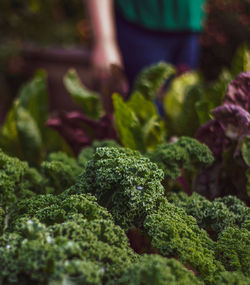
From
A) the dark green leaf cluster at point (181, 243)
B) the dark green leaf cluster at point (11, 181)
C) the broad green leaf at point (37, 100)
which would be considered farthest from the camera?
the broad green leaf at point (37, 100)

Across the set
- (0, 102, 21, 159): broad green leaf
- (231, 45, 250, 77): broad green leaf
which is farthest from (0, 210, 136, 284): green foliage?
(231, 45, 250, 77): broad green leaf

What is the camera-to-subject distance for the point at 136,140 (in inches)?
57.7

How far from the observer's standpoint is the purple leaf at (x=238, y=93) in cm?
135

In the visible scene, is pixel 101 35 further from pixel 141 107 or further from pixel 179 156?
pixel 179 156

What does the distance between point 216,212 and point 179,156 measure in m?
0.19

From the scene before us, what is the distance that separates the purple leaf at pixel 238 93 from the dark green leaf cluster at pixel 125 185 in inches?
17.7

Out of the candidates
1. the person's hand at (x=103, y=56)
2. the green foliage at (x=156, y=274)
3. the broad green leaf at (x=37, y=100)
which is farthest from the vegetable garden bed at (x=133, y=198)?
the person's hand at (x=103, y=56)

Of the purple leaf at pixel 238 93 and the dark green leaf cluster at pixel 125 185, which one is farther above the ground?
the purple leaf at pixel 238 93

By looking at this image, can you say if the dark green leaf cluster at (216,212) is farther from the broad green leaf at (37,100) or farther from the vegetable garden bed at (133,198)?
the broad green leaf at (37,100)

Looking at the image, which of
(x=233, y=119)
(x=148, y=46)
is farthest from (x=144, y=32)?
(x=233, y=119)

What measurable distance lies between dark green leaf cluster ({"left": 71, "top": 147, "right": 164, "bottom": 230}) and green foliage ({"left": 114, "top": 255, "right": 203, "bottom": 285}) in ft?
0.52

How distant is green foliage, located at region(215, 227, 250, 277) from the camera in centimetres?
98

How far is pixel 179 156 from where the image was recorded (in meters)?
1.21

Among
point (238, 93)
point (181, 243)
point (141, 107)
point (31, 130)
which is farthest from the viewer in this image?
point (31, 130)
